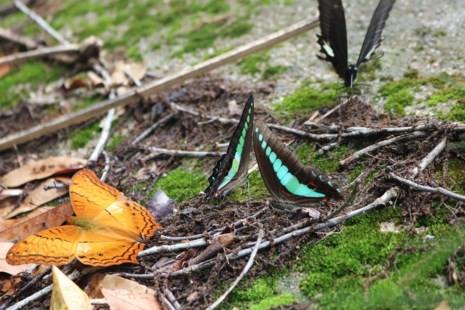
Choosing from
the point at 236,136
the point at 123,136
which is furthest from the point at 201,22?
the point at 236,136

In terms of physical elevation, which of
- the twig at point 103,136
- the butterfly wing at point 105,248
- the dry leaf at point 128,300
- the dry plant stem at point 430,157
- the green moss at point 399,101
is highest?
the dry plant stem at point 430,157

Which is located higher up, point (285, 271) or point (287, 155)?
point (287, 155)

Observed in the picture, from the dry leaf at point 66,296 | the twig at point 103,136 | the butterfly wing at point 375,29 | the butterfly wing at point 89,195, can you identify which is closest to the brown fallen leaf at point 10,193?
the twig at point 103,136

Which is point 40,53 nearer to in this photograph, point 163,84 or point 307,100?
point 163,84

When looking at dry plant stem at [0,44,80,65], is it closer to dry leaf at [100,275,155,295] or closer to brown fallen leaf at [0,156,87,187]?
brown fallen leaf at [0,156,87,187]

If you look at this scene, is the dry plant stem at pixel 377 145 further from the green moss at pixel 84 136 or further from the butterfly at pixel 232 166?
the green moss at pixel 84 136

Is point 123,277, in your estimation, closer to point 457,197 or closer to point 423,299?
point 423,299

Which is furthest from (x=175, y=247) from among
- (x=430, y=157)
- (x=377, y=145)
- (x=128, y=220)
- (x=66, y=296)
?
(x=430, y=157)
